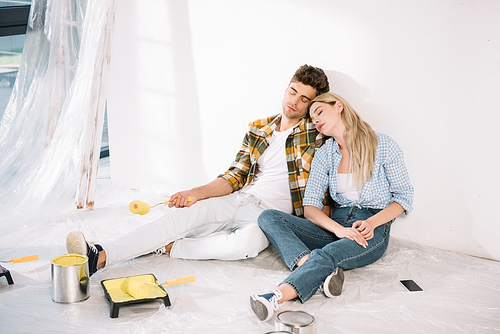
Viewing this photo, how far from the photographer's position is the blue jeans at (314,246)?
1.71 metres

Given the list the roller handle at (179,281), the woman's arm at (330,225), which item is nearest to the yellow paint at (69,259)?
the roller handle at (179,281)

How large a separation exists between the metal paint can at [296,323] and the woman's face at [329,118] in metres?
1.06

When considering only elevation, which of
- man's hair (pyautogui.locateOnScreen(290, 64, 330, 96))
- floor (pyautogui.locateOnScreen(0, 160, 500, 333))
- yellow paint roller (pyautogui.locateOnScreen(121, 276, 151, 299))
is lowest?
floor (pyautogui.locateOnScreen(0, 160, 500, 333))

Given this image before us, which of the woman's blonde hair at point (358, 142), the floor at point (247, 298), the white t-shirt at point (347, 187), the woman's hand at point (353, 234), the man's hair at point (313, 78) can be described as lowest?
the floor at point (247, 298)

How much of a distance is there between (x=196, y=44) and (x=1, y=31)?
1249 mm

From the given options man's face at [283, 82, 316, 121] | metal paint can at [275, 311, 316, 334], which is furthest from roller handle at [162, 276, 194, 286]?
man's face at [283, 82, 316, 121]

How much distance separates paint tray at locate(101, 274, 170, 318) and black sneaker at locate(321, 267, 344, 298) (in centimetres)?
61

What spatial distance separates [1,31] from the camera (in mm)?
2805

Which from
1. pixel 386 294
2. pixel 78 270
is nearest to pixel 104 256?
pixel 78 270

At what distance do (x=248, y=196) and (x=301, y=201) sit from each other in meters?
0.28

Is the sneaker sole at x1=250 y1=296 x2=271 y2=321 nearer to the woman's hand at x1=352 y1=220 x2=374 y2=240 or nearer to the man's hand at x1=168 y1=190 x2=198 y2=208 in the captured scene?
the woman's hand at x1=352 y1=220 x2=374 y2=240

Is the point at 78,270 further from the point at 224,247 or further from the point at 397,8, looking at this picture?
the point at 397,8

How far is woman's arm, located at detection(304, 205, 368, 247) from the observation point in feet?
6.32

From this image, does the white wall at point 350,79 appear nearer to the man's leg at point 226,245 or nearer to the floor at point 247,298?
the floor at point 247,298
